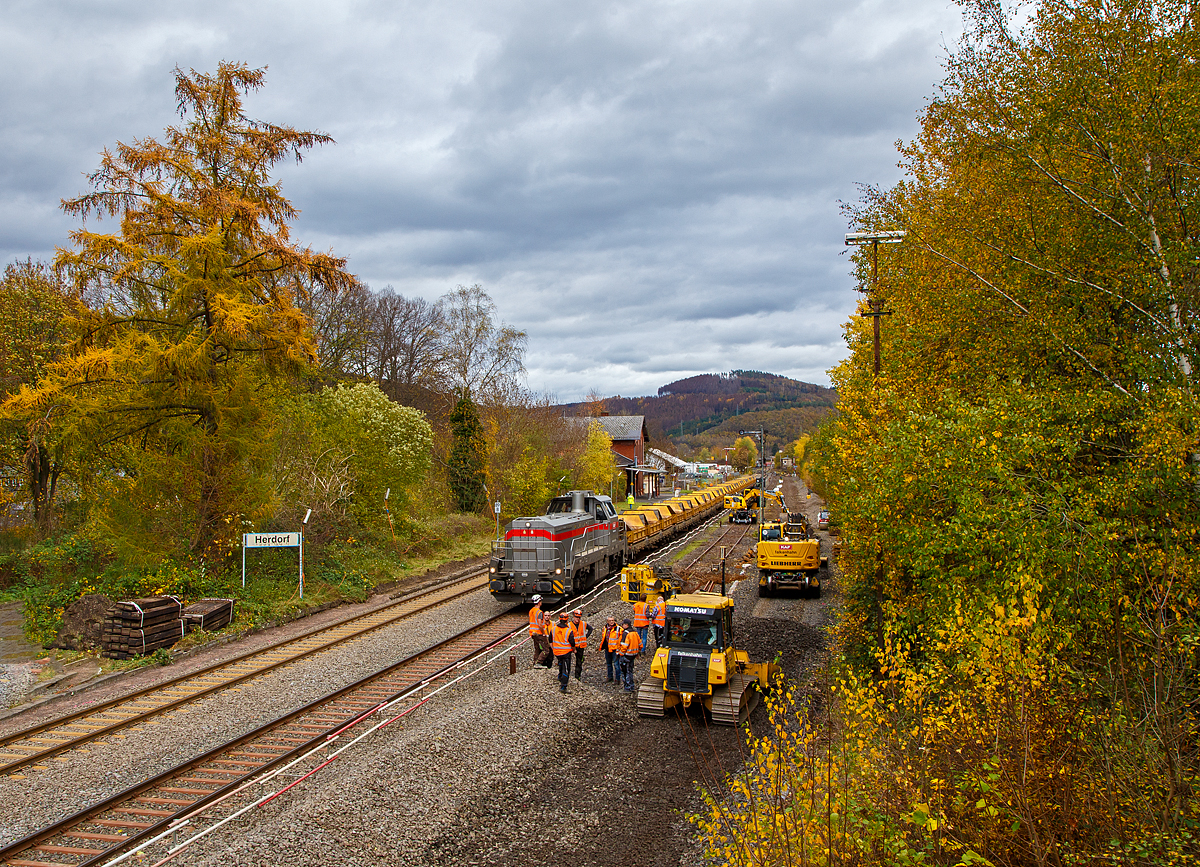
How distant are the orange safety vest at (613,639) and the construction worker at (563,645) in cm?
81

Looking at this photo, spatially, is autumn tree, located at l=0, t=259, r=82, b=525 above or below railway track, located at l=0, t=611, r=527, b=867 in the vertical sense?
above

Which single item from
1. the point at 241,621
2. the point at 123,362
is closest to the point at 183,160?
the point at 123,362

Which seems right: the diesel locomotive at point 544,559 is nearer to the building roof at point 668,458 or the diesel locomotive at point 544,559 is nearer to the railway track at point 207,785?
the railway track at point 207,785

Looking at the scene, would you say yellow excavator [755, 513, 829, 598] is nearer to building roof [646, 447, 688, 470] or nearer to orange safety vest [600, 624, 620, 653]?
orange safety vest [600, 624, 620, 653]

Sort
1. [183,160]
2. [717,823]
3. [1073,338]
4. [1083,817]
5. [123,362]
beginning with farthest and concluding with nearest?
[183,160], [123,362], [1073,338], [717,823], [1083,817]

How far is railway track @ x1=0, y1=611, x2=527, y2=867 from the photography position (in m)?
7.45

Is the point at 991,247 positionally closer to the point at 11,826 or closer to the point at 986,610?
the point at 986,610

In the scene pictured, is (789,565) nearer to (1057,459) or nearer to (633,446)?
(1057,459)

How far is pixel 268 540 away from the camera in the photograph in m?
19.3

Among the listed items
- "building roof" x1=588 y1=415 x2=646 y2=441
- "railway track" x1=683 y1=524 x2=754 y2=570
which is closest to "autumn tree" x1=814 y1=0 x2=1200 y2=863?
"railway track" x1=683 y1=524 x2=754 y2=570

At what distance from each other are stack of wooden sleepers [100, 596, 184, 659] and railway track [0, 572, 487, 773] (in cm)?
219

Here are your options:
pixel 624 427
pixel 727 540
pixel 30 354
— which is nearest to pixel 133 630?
pixel 30 354

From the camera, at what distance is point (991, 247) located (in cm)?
1018

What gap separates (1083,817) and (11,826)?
1104cm
